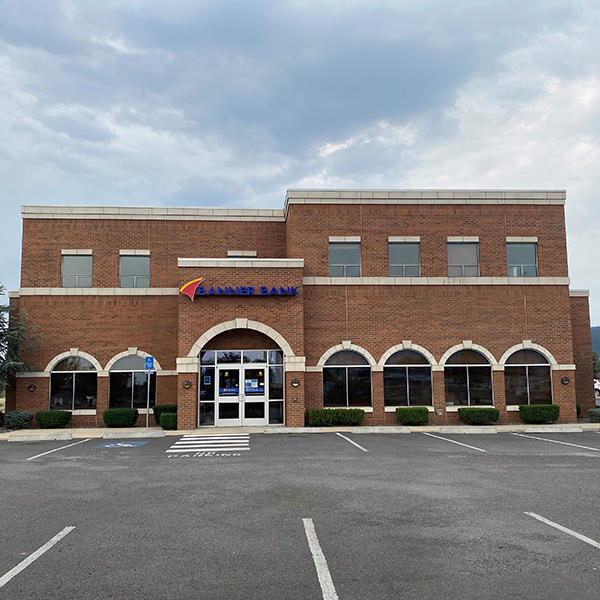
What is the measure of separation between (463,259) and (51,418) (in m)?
18.4

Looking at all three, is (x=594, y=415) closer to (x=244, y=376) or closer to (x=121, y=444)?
(x=244, y=376)

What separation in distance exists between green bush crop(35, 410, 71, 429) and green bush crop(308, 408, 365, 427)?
9.98 metres

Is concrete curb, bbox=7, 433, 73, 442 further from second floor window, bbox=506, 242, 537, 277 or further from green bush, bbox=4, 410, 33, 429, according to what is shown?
second floor window, bbox=506, 242, 537, 277

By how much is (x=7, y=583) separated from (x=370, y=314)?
60.5 ft

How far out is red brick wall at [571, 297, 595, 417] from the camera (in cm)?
2597

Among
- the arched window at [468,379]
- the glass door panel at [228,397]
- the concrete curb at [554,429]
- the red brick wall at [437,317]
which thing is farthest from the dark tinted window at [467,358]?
the glass door panel at [228,397]

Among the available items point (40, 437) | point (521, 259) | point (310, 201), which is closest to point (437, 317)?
point (521, 259)

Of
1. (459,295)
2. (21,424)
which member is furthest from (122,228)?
(459,295)

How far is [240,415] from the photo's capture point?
22.1 metres

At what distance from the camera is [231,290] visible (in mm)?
21797

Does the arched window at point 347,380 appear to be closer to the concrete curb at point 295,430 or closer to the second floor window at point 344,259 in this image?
the concrete curb at point 295,430

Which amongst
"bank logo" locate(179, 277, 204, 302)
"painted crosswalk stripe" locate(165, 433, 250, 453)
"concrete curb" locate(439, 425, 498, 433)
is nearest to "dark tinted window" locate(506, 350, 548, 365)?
"concrete curb" locate(439, 425, 498, 433)

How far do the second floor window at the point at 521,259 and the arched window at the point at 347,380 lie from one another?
777 centimetres

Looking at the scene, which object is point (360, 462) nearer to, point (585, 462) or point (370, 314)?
point (585, 462)
